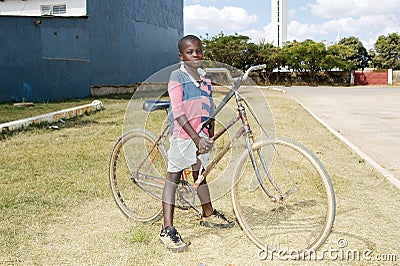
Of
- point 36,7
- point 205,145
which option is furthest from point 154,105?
point 36,7

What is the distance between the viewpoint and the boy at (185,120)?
3633 mm

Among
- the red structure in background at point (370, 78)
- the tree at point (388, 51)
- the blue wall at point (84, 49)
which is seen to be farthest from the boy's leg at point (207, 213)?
the tree at point (388, 51)

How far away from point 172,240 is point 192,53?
1437mm

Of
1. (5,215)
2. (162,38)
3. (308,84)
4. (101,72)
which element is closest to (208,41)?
(308,84)

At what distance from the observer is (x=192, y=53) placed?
12.1 feet

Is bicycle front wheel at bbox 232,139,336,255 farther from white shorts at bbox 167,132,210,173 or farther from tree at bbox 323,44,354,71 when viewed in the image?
tree at bbox 323,44,354,71

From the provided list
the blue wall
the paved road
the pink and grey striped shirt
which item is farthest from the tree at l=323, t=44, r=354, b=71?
the pink and grey striped shirt

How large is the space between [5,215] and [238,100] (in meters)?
2.47

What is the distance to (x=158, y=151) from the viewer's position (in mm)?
4160

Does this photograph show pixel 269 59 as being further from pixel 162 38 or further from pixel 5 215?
pixel 5 215

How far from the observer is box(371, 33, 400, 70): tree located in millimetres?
51500

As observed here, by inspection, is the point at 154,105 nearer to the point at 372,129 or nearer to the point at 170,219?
the point at 170,219

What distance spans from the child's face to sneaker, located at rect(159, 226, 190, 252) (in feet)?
4.22

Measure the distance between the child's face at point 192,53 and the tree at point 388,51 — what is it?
5235cm
